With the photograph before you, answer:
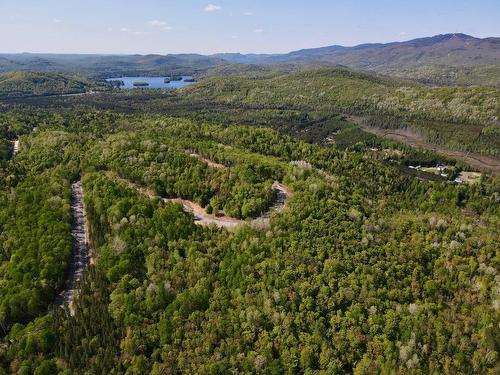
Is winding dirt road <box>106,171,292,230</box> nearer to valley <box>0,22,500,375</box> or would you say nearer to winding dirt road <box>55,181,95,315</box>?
valley <box>0,22,500,375</box>

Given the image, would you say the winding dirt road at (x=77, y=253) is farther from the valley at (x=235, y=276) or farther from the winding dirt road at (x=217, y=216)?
the winding dirt road at (x=217, y=216)

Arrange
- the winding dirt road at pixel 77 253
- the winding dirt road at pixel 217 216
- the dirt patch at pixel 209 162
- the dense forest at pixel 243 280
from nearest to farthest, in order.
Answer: the dense forest at pixel 243 280
the winding dirt road at pixel 77 253
the winding dirt road at pixel 217 216
the dirt patch at pixel 209 162

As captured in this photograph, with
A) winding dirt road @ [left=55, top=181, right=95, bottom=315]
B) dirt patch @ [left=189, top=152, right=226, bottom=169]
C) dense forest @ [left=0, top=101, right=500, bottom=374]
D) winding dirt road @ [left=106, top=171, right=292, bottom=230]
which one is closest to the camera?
dense forest @ [left=0, top=101, right=500, bottom=374]

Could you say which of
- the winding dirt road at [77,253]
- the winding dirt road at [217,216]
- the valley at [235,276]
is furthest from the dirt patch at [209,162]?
the winding dirt road at [77,253]

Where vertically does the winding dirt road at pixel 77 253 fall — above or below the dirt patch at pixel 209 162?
below

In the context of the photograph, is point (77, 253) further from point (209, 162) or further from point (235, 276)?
point (209, 162)

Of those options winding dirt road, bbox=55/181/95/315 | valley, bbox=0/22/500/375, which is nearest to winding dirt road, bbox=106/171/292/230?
valley, bbox=0/22/500/375

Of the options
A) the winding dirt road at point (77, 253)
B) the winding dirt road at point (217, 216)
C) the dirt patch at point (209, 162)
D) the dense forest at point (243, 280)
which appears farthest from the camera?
the dirt patch at point (209, 162)

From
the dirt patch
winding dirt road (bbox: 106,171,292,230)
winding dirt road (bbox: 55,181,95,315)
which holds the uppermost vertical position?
the dirt patch

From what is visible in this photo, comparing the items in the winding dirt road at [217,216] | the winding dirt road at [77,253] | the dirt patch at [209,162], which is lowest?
the winding dirt road at [77,253]

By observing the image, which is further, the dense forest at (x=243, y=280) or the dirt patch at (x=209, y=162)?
the dirt patch at (x=209, y=162)
